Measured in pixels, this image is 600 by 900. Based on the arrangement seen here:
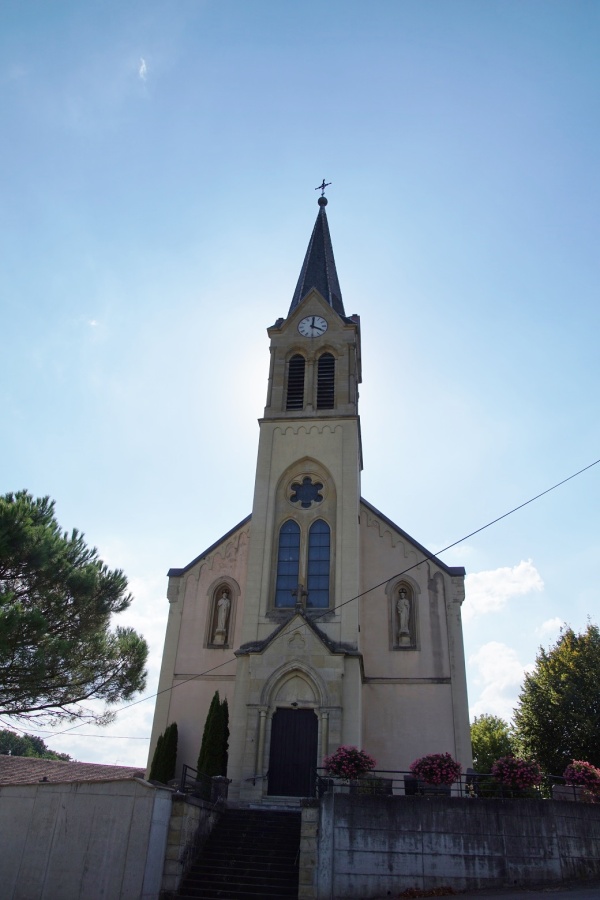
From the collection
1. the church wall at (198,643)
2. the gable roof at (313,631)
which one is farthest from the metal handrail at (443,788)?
the church wall at (198,643)

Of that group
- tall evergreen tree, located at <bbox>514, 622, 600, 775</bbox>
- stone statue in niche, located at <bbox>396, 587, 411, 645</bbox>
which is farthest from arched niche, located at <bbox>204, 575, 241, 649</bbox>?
tall evergreen tree, located at <bbox>514, 622, 600, 775</bbox>

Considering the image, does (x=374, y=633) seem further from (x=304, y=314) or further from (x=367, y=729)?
(x=304, y=314)

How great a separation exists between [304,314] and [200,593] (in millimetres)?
12666

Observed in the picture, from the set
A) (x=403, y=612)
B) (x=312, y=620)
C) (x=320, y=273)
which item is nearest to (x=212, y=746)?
(x=312, y=620)

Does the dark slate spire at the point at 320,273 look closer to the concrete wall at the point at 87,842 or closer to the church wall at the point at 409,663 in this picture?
the church wall at the point at 409,663

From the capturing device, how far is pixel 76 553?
67.9 feet

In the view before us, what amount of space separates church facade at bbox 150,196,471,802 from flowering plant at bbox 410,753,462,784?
407cm

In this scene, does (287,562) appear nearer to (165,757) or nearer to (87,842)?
(165,757)

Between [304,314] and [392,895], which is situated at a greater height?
[304,314]

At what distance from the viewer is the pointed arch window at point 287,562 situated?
22203 millimetres

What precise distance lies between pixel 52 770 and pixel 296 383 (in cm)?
1853

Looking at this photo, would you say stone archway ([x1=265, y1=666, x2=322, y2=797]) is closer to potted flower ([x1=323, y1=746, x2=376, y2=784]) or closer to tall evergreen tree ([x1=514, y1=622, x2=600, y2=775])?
potted flower ([x1=323, y1=746, x2=376, y2=784])

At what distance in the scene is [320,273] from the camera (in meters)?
31.4

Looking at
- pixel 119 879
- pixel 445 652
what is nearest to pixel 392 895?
pixel 119 879
